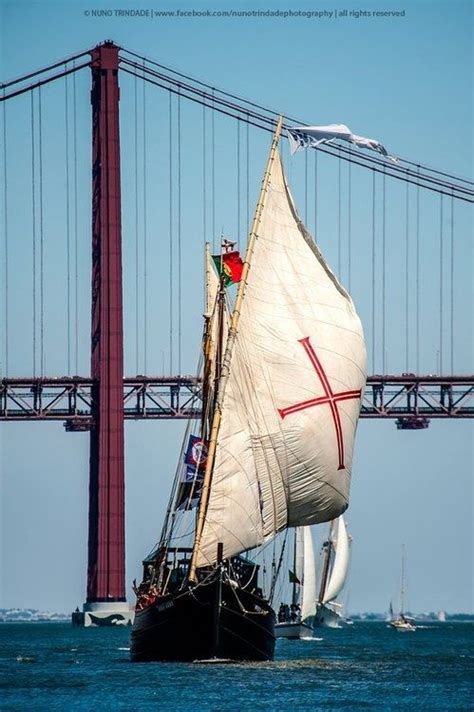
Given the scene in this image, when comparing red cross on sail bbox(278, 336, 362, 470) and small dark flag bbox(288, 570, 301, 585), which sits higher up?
red cross on sail bbox(278, 336, 362, 470)

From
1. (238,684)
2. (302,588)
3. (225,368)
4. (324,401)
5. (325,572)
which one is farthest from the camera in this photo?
(325,572)

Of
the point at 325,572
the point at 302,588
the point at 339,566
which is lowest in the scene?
the point at 302,588

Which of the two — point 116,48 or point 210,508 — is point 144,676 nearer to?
point 210,508

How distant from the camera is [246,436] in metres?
55.4

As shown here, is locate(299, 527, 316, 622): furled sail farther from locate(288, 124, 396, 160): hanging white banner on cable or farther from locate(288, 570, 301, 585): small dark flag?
locate(288, 124, 396, 160): hanging white banner on cable

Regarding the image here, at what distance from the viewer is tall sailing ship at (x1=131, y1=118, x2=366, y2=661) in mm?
54094

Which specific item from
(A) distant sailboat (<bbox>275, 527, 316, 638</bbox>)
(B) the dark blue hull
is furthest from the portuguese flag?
(A) distant sailboat (<bbox>275, 527, 316, 638</bbox>)

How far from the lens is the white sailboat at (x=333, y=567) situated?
115m

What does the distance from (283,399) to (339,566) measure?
6053cm

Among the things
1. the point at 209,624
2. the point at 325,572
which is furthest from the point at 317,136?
the point at 325,572

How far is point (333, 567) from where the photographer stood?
115250mm

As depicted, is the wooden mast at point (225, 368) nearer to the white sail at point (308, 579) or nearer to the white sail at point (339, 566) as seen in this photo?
the white sail at point (308, 579)

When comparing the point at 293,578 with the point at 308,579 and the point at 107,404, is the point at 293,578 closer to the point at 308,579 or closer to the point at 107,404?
the point at 308,579

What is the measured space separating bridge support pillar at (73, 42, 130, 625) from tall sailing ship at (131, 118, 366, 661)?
34.1 meters
